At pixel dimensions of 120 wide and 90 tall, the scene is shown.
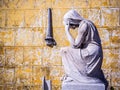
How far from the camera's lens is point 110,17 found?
367 inches

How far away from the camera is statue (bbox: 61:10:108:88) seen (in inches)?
269

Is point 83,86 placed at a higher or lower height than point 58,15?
lower

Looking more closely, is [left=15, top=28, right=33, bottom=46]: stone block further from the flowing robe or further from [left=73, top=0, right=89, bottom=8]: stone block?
the flowing robe

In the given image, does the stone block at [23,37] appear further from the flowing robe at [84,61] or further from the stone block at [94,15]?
the flowing robe at [84,61]

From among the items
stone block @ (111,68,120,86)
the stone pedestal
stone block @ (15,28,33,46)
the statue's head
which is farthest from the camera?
stone block @ (15,28,33,46)

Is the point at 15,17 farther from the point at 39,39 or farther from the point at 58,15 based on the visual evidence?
the point at 58,15

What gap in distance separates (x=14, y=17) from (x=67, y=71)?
113 inches

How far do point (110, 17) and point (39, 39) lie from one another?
4.76 ft

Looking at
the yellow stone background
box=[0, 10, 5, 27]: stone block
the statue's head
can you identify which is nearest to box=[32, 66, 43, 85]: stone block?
the yellow stone background

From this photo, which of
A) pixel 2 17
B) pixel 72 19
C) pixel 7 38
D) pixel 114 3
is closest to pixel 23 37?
pixel 7 38

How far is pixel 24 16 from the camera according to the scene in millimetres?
9438

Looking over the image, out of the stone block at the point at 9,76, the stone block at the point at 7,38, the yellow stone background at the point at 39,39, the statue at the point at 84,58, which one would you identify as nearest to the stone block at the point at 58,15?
the yellow stone background at the point at 39,39

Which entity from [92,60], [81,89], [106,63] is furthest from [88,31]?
[106,63]

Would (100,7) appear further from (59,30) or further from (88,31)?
(88,31)
